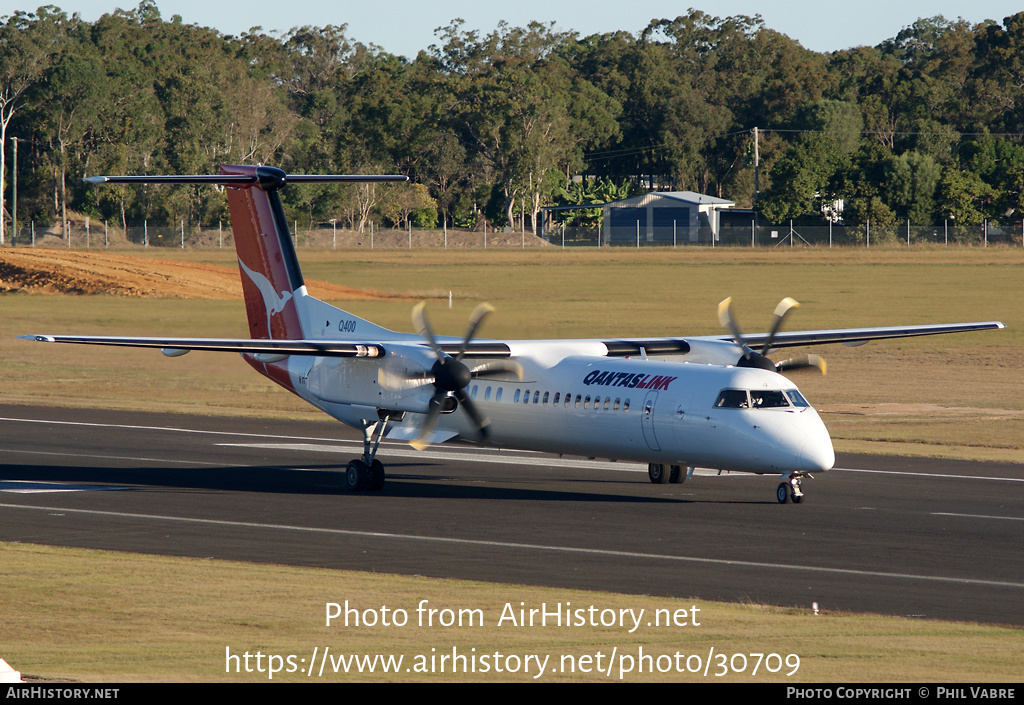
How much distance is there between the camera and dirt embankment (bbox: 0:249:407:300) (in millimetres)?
73625

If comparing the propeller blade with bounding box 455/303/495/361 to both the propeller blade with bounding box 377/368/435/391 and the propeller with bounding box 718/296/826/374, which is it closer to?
the propeller blade with bounding box 377/368/435/391

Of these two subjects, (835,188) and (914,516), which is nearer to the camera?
(914,516)

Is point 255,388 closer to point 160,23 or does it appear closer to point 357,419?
point 357,419

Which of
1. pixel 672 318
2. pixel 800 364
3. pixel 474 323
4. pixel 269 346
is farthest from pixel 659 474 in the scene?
pixel 672 318

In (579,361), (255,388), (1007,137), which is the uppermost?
(1007,137)

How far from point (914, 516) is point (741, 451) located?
354 cm

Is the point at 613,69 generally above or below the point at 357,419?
above

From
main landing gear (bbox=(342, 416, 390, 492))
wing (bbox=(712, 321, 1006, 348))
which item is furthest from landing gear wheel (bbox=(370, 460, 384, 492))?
wing (bbox=(712, 321, 1006, 348))

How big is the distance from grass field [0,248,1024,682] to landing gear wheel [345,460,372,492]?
4385 millimetres

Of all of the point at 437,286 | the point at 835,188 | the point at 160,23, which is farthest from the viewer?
the point at 160,23

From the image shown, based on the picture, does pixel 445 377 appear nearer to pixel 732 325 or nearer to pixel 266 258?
pixel 732 325

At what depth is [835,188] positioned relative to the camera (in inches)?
4596

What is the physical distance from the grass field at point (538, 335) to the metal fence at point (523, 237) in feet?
16.0

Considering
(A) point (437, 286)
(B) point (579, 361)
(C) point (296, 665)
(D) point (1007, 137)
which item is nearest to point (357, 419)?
(B) point (579, 361)
